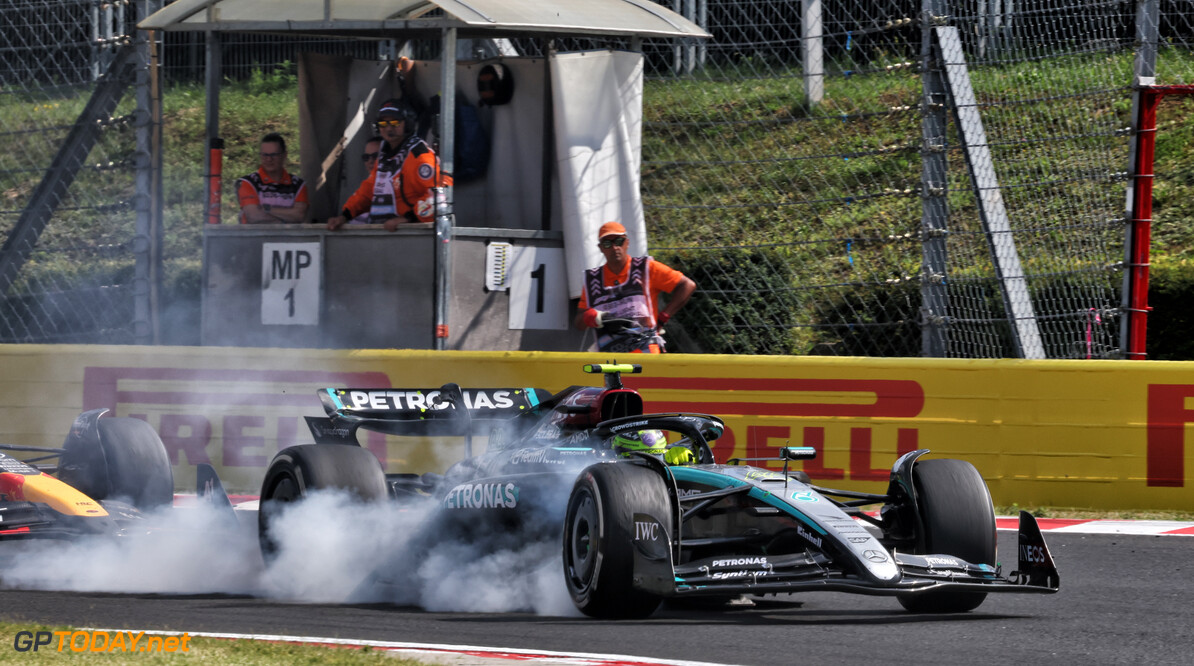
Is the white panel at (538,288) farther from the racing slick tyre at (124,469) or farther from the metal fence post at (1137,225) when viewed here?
the racing slick tyre at (124,469)

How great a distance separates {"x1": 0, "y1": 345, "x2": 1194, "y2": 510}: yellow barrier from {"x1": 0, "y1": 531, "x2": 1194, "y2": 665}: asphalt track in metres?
2.19

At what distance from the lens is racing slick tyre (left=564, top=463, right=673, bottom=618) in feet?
18.1

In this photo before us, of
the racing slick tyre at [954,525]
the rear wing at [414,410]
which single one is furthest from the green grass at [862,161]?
the racing slick tyre at [954,525]

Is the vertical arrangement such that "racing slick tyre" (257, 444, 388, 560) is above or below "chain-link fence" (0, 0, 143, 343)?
below

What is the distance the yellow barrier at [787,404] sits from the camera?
9.12 m

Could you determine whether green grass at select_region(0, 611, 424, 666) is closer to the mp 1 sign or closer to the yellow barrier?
the yellow barrier

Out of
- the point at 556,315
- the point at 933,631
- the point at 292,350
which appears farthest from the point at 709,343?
the point at 933,631

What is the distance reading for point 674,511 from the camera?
5.73 meters

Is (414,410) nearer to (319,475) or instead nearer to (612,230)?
(319,475)

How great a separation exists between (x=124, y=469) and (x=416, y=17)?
4.86m

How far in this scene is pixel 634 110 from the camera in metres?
11.7

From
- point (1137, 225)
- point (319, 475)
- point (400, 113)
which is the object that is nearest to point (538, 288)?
point (400, 113)

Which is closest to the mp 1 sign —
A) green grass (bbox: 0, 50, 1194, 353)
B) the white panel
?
the white panel

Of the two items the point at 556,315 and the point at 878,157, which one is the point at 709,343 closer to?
the point at 556,315
